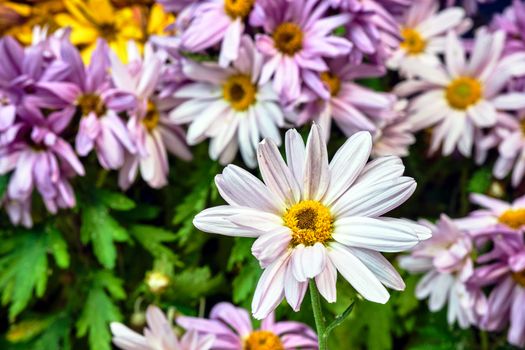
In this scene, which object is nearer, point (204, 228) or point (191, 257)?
point (204, 228)

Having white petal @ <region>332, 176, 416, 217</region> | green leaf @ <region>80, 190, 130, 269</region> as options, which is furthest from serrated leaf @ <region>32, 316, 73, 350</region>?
white petal @ <region>332, 176, 416, 217</region>

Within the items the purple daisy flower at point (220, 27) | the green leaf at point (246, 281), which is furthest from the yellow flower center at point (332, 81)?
the green leaf at point (246, 281)

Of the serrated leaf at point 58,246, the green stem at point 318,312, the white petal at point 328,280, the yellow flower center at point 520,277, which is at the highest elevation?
the white petal at point 328,280

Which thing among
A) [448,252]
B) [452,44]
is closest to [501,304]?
[448,252]

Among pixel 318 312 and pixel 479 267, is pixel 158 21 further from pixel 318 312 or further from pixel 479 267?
pixel 318 312

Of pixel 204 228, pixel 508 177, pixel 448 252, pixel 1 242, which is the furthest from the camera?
pixel 508 177

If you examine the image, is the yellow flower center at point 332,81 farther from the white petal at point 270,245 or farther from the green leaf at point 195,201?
the white petal at point 270,245

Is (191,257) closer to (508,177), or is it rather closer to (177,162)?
(177,162)

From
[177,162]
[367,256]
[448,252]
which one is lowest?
[177,162]
